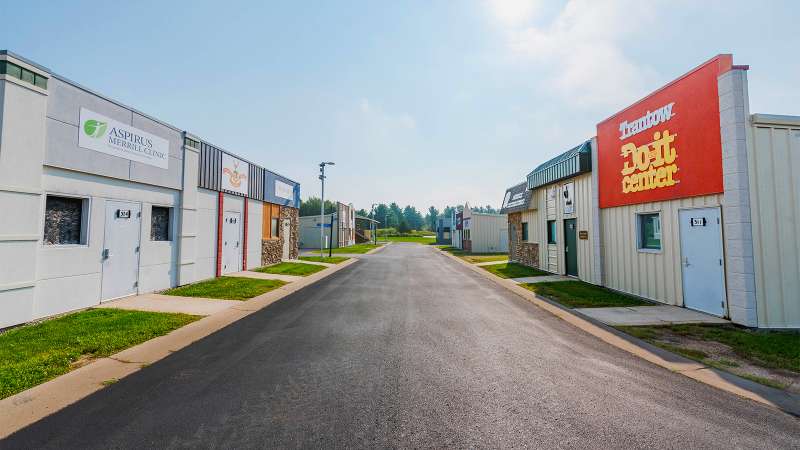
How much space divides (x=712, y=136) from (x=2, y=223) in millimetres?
16283

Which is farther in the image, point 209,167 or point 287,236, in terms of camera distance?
point 287,236

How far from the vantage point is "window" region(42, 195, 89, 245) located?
7.93 metres

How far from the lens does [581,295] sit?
11.0 m

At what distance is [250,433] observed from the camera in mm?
3260

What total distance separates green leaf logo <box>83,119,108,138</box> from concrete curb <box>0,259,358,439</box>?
602cm

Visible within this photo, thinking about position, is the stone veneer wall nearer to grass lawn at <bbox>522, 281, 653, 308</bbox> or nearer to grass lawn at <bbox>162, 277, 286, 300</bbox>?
grass lawn at <bbox>162, 277, 286, 300</bbox>

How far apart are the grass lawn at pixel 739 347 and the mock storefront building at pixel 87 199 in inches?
523

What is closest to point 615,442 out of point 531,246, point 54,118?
point 54,118

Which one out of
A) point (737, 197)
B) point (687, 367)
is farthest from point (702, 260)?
point (687, 367)

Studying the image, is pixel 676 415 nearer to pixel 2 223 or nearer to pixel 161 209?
pixel 2 223

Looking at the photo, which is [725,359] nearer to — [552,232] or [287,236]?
[552,232]

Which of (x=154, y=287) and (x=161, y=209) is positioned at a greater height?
(x=161, y=209)

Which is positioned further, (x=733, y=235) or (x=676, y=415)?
(x=733, y=235)

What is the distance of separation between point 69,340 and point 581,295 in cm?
1323
